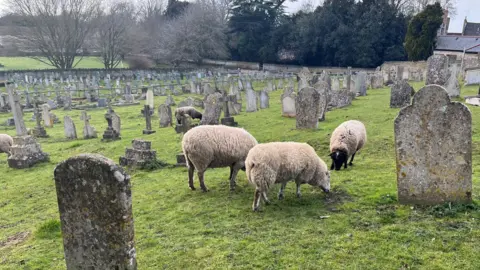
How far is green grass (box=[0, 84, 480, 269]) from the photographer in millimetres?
4957

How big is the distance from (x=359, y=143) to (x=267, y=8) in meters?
57.2

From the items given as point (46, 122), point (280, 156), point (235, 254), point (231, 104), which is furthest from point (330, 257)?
point (46, 122)

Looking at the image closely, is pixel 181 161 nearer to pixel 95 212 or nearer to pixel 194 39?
pixel 95 212

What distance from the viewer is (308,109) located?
1313 cm

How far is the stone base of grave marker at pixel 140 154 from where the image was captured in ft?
35.8

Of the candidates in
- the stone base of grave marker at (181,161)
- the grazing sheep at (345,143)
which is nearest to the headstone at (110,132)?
the stone base of grave marker at (181,161)

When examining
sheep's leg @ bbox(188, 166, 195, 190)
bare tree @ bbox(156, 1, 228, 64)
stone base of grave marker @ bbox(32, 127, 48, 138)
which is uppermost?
bare tree @ bbox(156, 1, 228, 64)

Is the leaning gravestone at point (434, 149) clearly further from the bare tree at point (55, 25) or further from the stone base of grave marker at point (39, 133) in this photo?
the bare tree at point (55, 25)

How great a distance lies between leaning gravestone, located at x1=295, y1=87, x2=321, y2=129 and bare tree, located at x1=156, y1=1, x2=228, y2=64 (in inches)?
2045

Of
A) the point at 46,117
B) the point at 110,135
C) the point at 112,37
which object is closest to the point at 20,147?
the point at 110,135

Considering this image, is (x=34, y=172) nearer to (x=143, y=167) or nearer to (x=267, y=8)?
(x=143, y=167)

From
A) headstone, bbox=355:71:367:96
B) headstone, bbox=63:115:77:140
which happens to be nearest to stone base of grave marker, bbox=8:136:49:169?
headstone, bbox=63:115:77:140

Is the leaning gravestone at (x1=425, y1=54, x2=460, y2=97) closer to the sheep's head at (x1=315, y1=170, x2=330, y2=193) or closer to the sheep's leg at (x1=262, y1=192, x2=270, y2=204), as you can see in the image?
the sheep's head at (x1=315, y1=170, x2=330, y2=193)

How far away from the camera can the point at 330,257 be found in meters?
4.96
